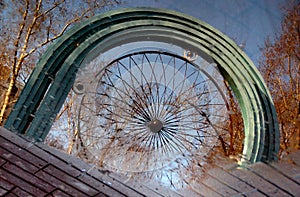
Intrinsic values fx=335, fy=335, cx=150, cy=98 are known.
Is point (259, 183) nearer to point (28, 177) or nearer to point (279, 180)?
point (279, 180)

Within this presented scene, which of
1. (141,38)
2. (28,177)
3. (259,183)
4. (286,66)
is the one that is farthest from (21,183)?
(286,66)

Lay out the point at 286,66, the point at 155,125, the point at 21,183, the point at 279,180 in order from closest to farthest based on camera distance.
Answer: the point at 279,180 → the point at 21,183 → the point at 155,125 → the point at 286,66

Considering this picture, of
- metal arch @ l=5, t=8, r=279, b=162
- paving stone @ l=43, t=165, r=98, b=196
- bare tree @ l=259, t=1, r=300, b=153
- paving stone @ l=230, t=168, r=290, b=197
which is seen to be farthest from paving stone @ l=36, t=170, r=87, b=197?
bare tree @ l=259, t=1, r=300, b=153

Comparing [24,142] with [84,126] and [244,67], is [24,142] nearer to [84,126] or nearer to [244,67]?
[84,126]

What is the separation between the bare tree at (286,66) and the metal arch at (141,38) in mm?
597

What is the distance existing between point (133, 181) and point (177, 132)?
0.67 m

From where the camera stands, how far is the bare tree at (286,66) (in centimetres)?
216

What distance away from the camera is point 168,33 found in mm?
1515

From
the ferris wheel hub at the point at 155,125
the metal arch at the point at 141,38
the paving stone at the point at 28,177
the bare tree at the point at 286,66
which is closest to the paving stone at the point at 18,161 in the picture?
the paving stone at the point at 28,177

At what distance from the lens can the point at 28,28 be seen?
310 cm

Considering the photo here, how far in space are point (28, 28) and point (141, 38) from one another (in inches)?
76.1

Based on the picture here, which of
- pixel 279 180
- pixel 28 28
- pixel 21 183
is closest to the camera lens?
pixel 279 180

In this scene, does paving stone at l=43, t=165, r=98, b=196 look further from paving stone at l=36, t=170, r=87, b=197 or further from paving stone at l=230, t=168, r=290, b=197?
paving stone at l=230, t=168, r=290, b=197

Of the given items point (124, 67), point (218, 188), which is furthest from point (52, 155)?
point (124, 67)
